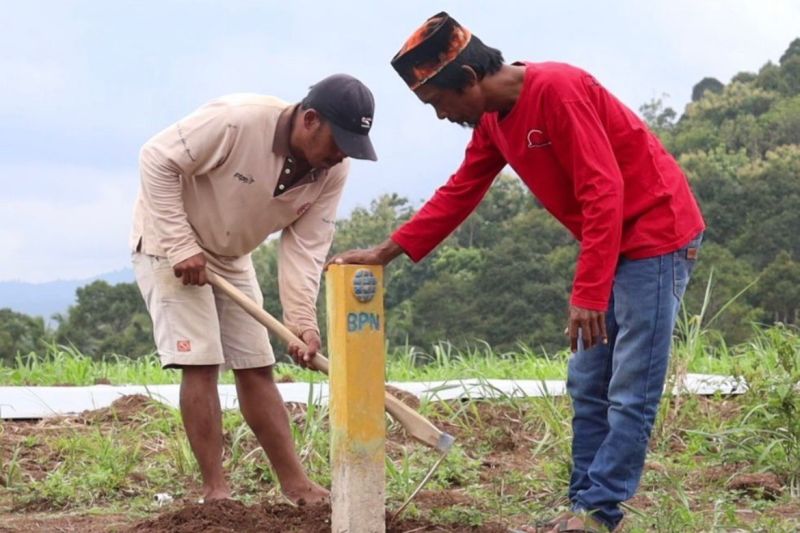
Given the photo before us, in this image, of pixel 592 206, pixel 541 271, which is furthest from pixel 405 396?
pixel 541 271

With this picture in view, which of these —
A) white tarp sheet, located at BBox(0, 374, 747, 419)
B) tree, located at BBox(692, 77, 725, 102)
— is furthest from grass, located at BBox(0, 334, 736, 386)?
tree, located at BBox(692, 77, 725, 102)

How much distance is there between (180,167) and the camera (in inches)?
162

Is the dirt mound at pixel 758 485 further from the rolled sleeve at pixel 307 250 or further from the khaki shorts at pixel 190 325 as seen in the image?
the khaki shorts at pixel 190 325

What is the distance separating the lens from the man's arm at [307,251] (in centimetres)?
437

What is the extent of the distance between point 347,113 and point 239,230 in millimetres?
646

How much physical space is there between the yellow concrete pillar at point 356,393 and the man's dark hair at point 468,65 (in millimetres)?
558

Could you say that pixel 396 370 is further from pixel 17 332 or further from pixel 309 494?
pixel 17 332

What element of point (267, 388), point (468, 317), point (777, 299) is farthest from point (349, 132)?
point (468, 317)

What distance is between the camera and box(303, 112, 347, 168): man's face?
13.1 feet

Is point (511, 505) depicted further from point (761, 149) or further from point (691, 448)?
point (761, 149)

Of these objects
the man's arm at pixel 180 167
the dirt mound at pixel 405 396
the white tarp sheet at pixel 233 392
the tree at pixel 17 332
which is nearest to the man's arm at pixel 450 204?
the man's arm at pixel 180 167

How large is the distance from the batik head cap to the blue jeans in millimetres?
778

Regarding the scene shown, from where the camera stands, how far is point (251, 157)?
416cm

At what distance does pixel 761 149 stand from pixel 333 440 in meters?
37.7
